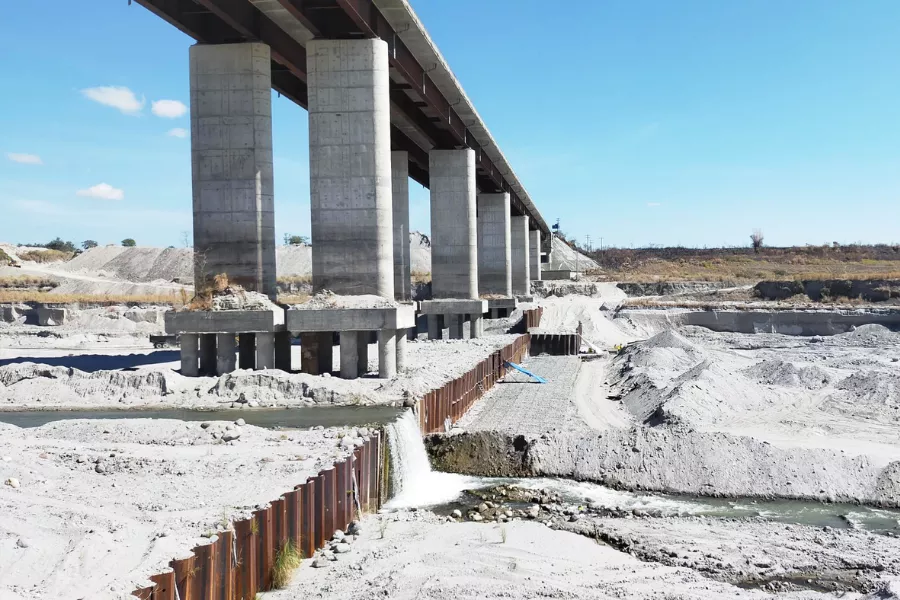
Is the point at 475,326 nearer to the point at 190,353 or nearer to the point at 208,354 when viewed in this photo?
the point at 208,354

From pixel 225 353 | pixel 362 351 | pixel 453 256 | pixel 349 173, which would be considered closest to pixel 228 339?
pixel 225 353

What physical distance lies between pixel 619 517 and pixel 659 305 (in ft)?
195

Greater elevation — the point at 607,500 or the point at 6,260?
the point at 6,260

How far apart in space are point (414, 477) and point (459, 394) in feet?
23.9

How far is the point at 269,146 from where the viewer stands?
25.6 m

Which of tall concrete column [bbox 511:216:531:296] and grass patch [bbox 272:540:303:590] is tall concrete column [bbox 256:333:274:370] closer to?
grass patch [bbox 272:540:303:590]

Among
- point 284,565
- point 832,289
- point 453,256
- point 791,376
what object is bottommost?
point 284,565

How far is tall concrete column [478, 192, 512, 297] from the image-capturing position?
5822 cm

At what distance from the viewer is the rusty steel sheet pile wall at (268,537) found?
8.41 m

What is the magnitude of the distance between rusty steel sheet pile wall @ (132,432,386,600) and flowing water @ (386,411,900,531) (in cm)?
170

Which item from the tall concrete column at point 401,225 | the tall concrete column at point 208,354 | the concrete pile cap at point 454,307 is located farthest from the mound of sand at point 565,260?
the tall concrete column at point 208,354

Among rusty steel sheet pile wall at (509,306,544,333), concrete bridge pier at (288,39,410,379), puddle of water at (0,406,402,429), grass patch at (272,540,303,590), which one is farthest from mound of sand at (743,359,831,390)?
rusty steel sheet pile wall at (509,306,544,333)

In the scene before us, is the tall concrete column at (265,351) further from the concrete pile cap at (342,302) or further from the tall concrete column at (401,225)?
the tall concrete column at (401,225)

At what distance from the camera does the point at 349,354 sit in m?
25.1
